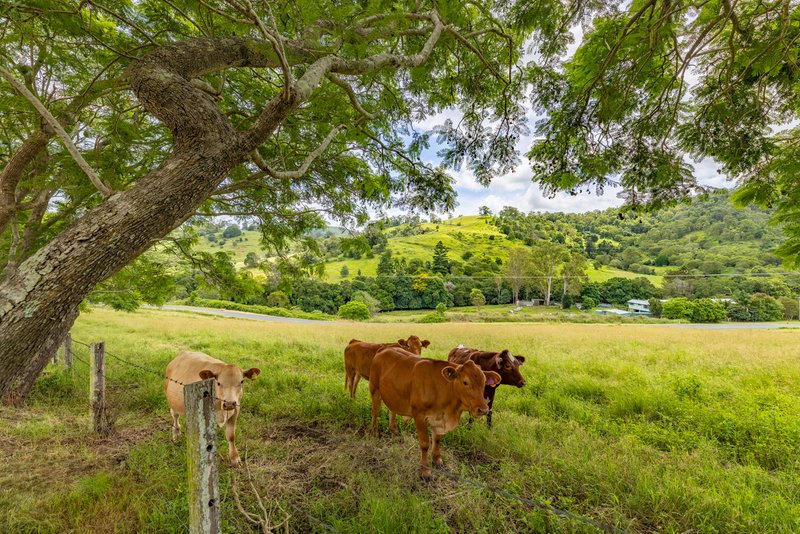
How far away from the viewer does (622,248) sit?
4496 inches

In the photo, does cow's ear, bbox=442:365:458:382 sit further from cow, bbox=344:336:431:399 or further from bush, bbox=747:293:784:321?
bush, bbox=747:293:784:321

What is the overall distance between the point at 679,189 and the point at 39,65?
8.16 metres

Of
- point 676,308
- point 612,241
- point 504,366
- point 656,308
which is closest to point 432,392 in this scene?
point 504,366

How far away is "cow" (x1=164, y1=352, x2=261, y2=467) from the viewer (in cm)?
331

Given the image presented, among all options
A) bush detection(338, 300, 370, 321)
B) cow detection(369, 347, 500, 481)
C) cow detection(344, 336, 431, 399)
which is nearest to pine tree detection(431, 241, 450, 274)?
bush detection(338, 300, 370, 321)

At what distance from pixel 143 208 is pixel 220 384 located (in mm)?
2101

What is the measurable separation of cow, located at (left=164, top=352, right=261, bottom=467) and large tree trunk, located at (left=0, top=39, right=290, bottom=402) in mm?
1377

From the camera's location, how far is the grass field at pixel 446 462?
283cm

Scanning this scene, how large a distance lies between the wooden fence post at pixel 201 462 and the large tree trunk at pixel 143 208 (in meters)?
0.80

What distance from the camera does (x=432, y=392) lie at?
11.6 feet

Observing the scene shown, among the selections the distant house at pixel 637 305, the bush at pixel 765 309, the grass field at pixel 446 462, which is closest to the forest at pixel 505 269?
the bush at pixel 765 309

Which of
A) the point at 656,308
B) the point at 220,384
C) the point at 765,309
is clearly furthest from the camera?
the point at 656,308

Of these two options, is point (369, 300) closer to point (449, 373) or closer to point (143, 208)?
point (449, 373)

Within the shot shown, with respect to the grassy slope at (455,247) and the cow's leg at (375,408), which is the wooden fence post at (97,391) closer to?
the cow's leg at (375,408)
